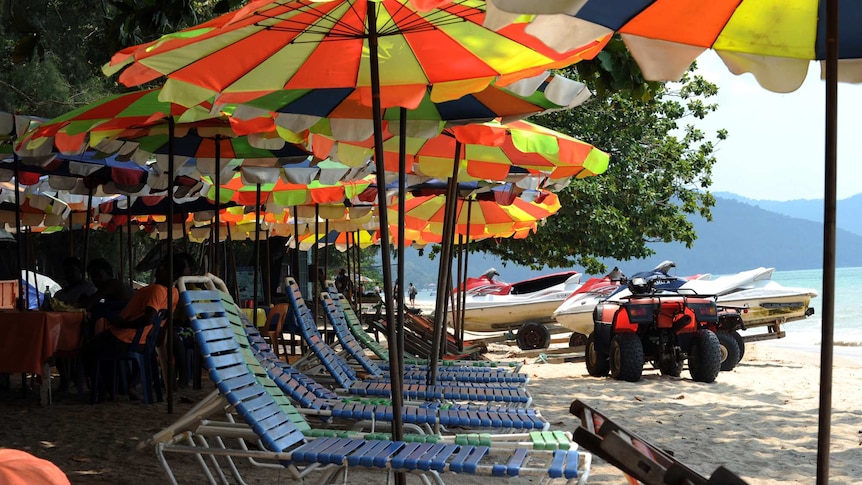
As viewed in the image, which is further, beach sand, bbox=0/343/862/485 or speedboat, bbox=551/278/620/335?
speedboat, bbox=551/278/620/335

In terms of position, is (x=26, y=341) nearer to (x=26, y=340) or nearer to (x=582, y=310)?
(x=26, y=340)

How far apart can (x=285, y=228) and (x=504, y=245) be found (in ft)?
19.6

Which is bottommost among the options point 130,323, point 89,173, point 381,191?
point 130,323

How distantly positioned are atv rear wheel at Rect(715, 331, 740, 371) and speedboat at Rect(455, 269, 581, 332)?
21.9 feet

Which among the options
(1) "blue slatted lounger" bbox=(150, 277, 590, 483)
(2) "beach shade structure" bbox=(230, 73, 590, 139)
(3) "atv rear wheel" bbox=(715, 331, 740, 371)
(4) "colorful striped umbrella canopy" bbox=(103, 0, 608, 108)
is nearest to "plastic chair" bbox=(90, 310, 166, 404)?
(2) "beach shade structure" bbox=(230, 73, 590, 139)

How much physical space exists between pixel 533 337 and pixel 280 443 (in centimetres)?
1413

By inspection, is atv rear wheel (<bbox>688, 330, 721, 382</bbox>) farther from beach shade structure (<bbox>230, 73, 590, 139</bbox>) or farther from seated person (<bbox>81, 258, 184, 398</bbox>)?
seated person (<bbox>81, 258, 184, 398</bbox>)

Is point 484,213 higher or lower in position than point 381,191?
higher

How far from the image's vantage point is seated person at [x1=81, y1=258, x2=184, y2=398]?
7.43 m

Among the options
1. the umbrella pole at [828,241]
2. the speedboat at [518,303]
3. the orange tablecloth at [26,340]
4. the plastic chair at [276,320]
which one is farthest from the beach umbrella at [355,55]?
the speedboat at [518,303]

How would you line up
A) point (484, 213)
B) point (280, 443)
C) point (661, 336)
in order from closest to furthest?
point (280, 443)
point (661, 336)
point (484, 213)

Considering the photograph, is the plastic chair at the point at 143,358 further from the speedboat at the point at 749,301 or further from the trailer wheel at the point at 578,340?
the trailer wheel at the point at 578,340

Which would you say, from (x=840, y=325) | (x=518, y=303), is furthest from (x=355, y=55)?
(x=840, y=325)

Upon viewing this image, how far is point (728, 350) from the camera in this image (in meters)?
12.4
